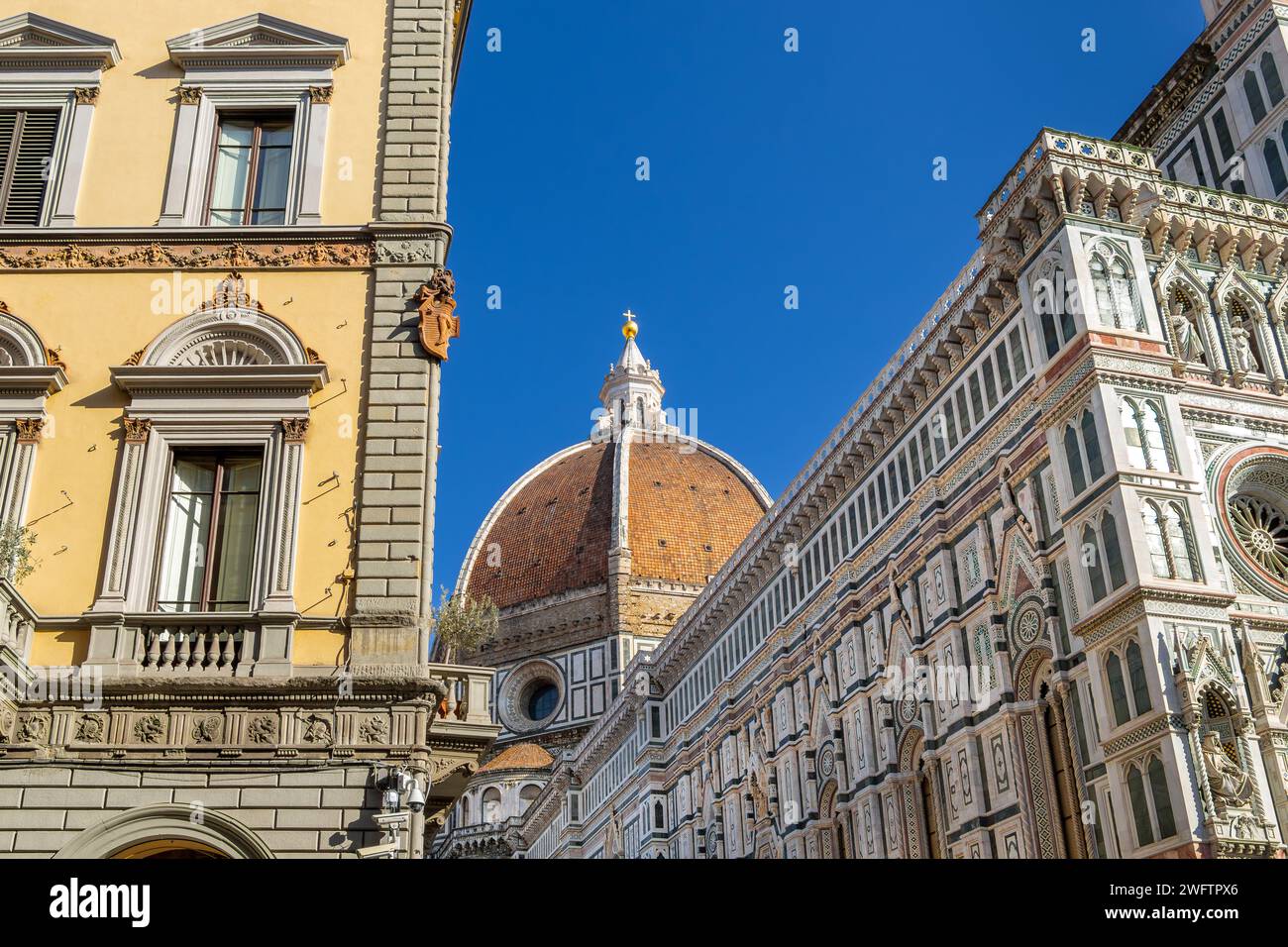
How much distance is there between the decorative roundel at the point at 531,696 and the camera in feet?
279

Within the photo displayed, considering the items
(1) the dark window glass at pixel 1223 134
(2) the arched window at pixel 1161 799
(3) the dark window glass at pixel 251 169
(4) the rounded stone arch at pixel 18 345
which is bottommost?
(2) the arched window at pixel 1161 799

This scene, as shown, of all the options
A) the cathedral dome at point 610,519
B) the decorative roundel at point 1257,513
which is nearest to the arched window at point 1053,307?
the decorative roundel at point 1257,513

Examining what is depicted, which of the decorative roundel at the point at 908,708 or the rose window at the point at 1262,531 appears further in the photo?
the decorative roundel at the point at 908,708

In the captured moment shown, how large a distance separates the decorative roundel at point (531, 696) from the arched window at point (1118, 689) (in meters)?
61.6

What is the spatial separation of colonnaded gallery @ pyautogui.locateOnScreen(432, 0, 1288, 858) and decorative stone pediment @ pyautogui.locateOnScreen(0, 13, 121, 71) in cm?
1865

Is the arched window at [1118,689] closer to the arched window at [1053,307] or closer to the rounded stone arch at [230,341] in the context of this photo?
the arched window at [1053,307]

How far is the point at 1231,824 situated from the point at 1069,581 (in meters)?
5.78

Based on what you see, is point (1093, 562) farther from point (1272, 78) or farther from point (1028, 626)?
point (1272, 78)

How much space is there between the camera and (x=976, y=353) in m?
32.0

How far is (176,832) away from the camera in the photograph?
Answer: 52.7ft

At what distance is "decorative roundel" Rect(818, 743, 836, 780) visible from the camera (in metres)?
36.8

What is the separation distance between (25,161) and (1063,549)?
65.6 ft

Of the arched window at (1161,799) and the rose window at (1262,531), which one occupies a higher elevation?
the rose window at (1262,531)
